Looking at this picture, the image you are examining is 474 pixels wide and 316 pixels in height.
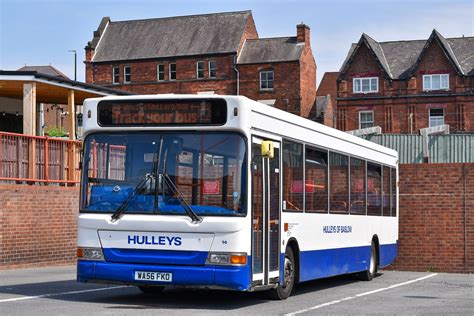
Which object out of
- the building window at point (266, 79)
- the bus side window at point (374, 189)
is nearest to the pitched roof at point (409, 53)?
Answer: the building window at point (266, 79)

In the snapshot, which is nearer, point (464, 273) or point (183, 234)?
point (183, 234)

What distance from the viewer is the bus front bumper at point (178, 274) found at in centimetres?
1252

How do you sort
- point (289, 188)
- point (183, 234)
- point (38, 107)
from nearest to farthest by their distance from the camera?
1. point (183, 234)
2. point (289, 188)
3. point (38, 107)

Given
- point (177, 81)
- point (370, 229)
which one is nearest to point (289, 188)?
point (370, 229)

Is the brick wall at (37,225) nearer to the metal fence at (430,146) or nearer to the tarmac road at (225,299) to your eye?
the tarmac road at (225,299)

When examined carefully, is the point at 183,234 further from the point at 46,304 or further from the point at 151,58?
the point at 151,58

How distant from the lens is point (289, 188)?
47.7 feet

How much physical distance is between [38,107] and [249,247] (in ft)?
82.5

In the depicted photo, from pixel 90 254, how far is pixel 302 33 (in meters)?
63.7

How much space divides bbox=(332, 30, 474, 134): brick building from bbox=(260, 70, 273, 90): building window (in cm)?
535

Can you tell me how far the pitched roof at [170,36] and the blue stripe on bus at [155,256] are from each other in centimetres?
6450

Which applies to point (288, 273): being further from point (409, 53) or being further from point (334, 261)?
point (409, 53)

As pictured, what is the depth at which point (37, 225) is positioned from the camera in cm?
2222

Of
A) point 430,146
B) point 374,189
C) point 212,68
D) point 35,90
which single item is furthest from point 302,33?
point 374,189
